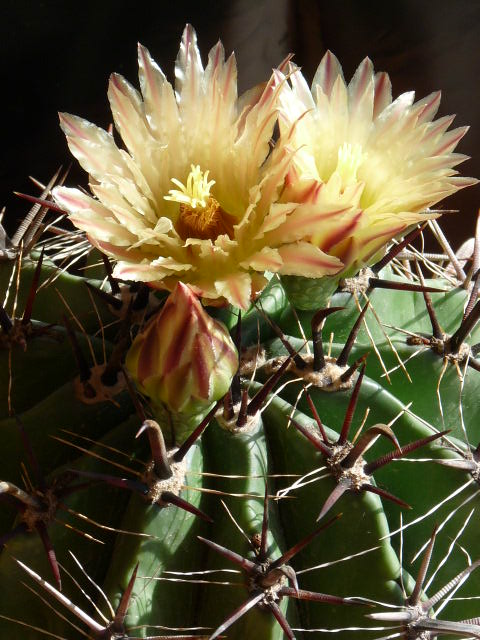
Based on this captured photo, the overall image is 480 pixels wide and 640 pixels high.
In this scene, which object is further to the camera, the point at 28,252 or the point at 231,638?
the point at 28,252

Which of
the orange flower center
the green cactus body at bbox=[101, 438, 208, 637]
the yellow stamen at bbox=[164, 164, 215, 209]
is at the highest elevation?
the yellow stamen at bbox=[164, 164, 215, 209]

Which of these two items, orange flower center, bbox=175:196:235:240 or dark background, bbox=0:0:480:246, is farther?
dark background, bbox=0:0:480:246

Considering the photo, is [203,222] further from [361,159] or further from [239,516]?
[239,516]

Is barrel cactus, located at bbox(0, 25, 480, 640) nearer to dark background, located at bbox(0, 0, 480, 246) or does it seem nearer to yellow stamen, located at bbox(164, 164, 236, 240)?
yellow stamen, located at bbox(164, 164, 236, 240)

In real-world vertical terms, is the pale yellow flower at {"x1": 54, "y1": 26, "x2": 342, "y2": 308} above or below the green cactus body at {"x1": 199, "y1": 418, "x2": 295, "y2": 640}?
above

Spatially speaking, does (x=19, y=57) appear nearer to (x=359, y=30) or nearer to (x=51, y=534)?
(x=359, y=30)

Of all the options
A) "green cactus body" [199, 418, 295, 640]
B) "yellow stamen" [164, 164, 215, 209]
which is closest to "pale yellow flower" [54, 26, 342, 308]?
"yellow stamen" [164, 164, 215, 209]

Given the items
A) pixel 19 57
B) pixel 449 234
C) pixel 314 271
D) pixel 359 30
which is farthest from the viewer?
pixel 449 234

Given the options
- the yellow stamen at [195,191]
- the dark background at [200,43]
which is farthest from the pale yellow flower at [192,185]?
the dark background at [200,43]

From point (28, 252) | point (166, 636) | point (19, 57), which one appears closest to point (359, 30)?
point (19, 57)
